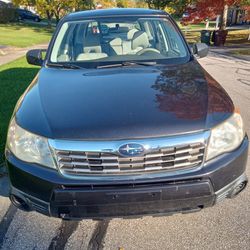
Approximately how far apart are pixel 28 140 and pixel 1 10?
36228mm

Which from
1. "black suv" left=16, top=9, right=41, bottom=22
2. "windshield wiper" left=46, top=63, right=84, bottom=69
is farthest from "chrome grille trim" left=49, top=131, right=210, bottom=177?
"black suv" left=16, top=9, right=41, bottom=22

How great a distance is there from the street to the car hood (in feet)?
3.04

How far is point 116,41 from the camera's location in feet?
13.3

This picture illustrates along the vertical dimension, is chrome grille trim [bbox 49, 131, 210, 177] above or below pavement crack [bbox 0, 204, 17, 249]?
above

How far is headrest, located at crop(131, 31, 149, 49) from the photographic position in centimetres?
406

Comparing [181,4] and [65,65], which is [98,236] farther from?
[181,4]

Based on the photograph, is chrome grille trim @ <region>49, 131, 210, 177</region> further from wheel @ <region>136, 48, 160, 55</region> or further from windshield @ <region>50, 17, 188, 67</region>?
wheel @ <region>136, 48, 160, 55</region>

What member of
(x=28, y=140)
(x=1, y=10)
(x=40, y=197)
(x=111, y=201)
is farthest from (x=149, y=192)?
(x=1, y=10)

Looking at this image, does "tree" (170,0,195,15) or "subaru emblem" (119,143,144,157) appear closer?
"subaru emblem" (119,143,144,157)

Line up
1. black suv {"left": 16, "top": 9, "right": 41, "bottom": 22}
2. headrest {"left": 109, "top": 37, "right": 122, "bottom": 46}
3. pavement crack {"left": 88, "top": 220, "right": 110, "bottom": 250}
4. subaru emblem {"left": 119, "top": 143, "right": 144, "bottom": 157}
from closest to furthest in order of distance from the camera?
subaru emblem {"left": 119, "top": 143, "right": 144, "bottom": 157} → pavement crack {"left": 88, "top": 220, "right": 110, "bottom": 250} → headrest {"left": 109, "top": 37, "right": 122, "bottom": 46} → black suv {"left": 16, "top": 9, "right": 41, "bottom": 22}

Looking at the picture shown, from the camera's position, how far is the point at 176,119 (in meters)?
2.36

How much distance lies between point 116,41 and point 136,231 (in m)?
2.26

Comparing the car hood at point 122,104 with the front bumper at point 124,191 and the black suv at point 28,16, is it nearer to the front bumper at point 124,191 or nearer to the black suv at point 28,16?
the front bumper at point 124,191

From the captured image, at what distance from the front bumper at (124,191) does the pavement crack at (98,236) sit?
358 millimetres
